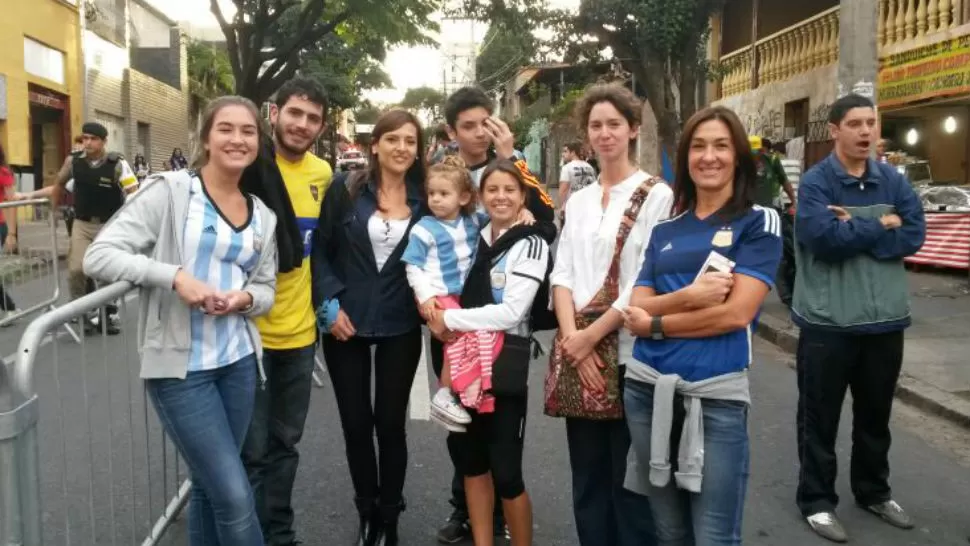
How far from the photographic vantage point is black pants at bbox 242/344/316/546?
3.50 meters

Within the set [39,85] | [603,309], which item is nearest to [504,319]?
[603,309]

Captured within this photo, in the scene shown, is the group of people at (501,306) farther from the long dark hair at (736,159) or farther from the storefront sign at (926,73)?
the storefront sign at (926,73)

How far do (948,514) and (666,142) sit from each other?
11.6 m

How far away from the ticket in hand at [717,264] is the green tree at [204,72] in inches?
1411

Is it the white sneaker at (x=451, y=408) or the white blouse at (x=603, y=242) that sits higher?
the white blouse at (x=603, y=242)

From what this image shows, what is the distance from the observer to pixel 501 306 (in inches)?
131

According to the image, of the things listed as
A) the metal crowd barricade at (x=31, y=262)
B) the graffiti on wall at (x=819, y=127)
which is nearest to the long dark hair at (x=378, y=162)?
the metal crowd barricade at (x=31, y=262)

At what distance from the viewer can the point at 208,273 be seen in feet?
9.71

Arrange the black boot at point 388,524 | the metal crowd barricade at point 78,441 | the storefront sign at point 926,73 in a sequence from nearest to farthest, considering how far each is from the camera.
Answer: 1. the metal crowd barricade at point 78,441
2. the black boot at point 388,524
3. the storefront sign at point 926,73

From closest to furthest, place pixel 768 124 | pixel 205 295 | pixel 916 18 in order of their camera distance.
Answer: pixel 205 295
pixel 916 18
pixel 768 124

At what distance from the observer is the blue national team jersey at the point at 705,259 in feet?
9.23

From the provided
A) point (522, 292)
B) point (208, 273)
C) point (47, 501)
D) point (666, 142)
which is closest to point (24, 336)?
point (208, 273)

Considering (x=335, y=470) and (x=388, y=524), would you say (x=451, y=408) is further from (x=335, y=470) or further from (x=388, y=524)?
(x=335, y=470)

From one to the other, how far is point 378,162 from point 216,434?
1365mm
